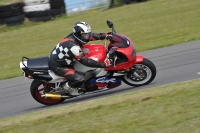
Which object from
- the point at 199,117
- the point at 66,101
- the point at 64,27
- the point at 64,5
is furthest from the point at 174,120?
the point at 64,5

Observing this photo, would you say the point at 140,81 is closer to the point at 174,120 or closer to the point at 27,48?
the point at 174,120

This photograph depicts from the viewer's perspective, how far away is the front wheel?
8.07 meters

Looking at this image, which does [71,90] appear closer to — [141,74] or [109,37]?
[109,37]

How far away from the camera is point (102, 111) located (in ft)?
21.0

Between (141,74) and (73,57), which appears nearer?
(73,57)

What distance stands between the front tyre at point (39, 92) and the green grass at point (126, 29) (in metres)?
3.06

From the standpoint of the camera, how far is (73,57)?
7.70 metres

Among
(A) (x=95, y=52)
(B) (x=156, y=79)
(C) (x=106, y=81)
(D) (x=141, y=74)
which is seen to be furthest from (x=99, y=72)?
(B) (x=156, y=79)

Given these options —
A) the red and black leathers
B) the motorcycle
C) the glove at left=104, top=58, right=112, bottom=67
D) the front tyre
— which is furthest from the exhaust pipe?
the glove at left=104, top=58, right=112, bottom=67

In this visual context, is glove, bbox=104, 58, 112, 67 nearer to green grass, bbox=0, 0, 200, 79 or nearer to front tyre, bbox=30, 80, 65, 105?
front tyre, bbox=30, 80, 65, 105

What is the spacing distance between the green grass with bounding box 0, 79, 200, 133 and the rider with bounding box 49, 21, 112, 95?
33.7 inches

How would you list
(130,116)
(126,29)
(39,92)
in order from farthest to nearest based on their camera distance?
(126,29) < (39,92) < (130,116)

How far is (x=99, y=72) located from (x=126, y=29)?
24.9 ft

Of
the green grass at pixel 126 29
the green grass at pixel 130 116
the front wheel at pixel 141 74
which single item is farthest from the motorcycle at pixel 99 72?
the green grass at pixel 126 29
